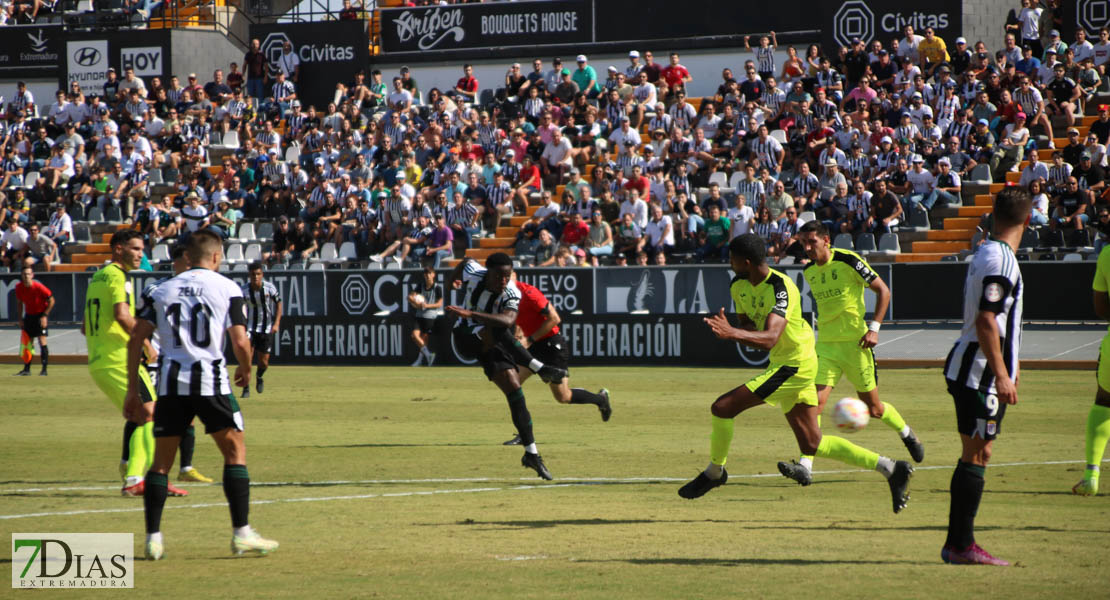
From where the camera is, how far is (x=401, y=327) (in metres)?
26.3

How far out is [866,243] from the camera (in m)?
25.0

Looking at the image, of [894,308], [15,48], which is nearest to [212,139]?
[15,48]

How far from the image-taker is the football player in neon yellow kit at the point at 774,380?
30.4 ft

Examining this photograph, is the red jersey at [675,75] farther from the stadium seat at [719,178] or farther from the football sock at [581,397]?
the football sock at [581,397]

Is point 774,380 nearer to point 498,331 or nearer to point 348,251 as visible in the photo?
point 498,331

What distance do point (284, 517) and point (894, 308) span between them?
16.9m

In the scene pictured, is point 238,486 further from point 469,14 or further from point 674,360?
point 469,14

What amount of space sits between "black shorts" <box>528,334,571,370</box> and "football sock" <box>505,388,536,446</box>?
1925 millimetres

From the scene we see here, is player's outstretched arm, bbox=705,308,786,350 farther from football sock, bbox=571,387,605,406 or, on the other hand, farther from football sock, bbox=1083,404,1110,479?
football sock, bbox=571,387,605,406

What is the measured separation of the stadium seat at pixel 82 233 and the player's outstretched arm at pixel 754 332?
90.5 ft

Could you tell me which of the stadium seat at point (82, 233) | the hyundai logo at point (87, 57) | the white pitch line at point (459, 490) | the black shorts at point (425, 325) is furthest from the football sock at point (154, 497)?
the hyundai logo at point (87, 57)

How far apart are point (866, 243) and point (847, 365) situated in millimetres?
13546

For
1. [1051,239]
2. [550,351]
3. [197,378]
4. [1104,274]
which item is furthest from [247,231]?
[1104,274]

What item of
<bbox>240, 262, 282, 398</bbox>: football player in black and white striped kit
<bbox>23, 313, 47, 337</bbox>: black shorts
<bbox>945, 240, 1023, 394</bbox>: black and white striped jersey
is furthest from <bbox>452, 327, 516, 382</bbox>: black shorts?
<bbox>23, 313, 47, 337</bbox>: black shorts
